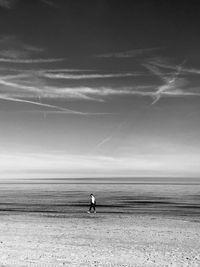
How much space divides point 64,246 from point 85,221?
11622 millimetres

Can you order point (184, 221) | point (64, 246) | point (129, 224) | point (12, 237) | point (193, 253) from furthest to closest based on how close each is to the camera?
point (184, 221) < point (129, 224) < point (12, 237) < point (64, 246) < point (193, 253)

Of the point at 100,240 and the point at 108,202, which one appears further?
the point at 108,202

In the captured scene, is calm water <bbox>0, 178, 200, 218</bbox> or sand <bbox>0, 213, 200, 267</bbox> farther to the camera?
calm water <bbox>0, 178, 200, 218</bbox>

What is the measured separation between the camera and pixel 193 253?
20469mm

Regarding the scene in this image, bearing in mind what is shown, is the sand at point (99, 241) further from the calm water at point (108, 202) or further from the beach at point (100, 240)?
the calm water at point (108, 202)

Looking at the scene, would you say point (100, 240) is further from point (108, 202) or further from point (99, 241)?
point (108, 202)

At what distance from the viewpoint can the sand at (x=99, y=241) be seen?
61.4ft

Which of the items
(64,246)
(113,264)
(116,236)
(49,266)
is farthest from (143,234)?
(49,266)

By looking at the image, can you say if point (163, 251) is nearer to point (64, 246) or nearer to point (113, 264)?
point (113, 264)

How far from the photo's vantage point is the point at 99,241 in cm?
2417

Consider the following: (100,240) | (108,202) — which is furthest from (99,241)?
(108,202)

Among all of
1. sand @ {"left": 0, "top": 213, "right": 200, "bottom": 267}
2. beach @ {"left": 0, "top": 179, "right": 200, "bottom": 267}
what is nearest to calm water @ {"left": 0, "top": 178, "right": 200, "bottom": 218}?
beach @ {"left": 0, "top": 179, "right": 200, "bottom": 267}

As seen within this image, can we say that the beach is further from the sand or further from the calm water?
the calm water

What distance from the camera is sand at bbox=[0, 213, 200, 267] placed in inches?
737
